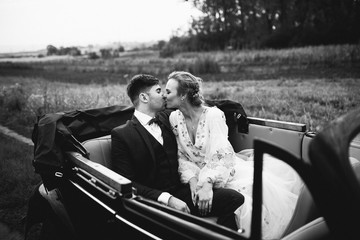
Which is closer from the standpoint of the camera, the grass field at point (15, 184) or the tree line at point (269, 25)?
the grass field at point (15, 184)

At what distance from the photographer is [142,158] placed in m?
2.63

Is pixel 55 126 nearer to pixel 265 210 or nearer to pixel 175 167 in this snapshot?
pixel 175 167

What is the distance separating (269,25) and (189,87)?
4820cm

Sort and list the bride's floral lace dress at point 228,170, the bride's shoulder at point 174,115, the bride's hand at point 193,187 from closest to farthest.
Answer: the bride's floral lace dress at point 228,170, the bride's hand at point 193,187, the bride's shoulder at point 174,115

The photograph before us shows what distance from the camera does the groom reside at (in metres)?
2.39

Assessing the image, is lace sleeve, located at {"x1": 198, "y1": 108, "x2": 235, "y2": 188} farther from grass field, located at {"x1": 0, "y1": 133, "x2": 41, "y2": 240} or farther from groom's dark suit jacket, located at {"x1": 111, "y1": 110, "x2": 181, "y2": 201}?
grass field, located at {"x1": 0, "y1": 133, "x2": 41, "y2": 240}

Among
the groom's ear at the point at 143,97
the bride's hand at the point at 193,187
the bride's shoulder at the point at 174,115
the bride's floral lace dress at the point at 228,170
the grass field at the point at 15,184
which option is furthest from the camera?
the grass field at the point at 15,184

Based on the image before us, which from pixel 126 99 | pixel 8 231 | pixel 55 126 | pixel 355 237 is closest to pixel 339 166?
pixel 355 237

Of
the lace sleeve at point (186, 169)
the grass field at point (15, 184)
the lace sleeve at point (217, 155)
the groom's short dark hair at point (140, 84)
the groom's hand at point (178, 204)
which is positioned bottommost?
the grass field at point (15, 184)

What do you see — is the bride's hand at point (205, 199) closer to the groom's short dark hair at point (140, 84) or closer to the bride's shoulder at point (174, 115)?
the bride's shoulder at point (174, 115)

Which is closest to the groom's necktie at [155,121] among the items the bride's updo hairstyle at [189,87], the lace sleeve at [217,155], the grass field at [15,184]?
the bride's updo hairstyle at [189,87]

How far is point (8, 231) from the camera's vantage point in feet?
11.6

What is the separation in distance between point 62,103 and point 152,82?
21.2ft

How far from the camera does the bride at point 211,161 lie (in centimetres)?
241
